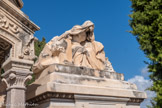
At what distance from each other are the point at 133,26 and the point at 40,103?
190 inches

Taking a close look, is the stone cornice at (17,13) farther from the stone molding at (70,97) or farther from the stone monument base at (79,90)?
the stone molding at (70,97)

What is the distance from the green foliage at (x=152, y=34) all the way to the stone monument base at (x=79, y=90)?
0.94 m

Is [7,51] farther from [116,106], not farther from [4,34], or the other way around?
[116,106]

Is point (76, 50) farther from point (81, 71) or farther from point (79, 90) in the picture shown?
point (79, 90)

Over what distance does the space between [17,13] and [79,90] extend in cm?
278

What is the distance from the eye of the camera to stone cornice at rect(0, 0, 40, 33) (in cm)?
582

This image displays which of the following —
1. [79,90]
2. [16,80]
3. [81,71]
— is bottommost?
[79,90]

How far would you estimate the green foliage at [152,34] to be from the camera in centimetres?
768

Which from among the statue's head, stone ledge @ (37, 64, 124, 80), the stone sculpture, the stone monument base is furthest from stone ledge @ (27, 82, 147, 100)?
the statue's head

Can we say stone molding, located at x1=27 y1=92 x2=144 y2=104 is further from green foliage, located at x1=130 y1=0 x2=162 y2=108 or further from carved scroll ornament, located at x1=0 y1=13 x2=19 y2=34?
carved scroll ornament, located at x1=0 y1=13 x2=19 y2=34

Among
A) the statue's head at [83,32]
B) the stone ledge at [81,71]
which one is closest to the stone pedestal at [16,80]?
the stone ledge at [81,71]

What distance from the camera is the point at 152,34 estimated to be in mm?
8078

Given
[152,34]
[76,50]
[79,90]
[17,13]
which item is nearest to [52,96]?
[79,90]

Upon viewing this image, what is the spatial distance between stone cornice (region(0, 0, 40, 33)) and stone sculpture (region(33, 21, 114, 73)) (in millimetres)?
995
